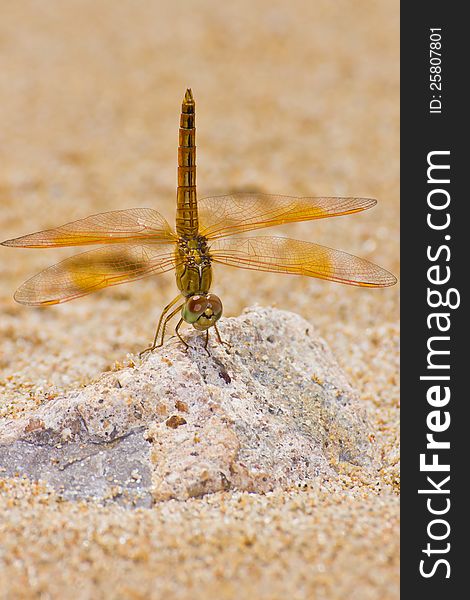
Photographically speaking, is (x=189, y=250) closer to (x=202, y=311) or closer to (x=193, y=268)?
(x=193, y=268)

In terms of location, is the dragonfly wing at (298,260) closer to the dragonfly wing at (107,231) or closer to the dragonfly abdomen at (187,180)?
the dragonfly abdomen at (187,180)

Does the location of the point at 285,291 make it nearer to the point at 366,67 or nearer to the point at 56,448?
the point at 56,448

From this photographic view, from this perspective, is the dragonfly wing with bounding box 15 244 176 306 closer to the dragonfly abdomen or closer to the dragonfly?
the dragonfly

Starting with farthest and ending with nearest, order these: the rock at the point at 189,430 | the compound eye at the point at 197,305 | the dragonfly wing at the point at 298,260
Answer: the dragonfly wing at the point at 298,260 → the compound eye at the point at 197,305 → the rock at the point at 189,430

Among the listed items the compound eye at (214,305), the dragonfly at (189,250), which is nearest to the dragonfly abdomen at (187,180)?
the dragonfly at (189,250)

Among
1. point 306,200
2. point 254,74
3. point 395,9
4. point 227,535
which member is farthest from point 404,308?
point 395,9
